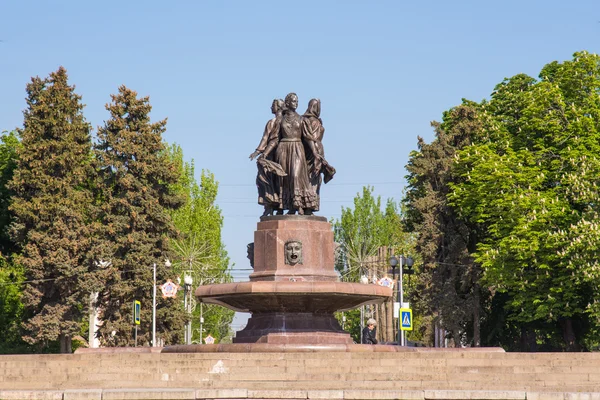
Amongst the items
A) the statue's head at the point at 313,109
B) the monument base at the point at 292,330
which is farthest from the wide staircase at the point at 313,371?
the statue's head at the point at 313,109

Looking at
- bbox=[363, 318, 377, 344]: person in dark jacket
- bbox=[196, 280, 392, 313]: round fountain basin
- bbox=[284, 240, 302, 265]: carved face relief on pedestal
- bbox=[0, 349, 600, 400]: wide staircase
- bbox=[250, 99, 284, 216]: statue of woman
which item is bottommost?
bbox=[0, 349, 600, 400]: wide staircase

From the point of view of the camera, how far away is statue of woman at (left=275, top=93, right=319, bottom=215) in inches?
Answer: 948

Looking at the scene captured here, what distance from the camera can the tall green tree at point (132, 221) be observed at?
50.3 m

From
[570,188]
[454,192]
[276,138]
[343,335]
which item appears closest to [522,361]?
[343,335]

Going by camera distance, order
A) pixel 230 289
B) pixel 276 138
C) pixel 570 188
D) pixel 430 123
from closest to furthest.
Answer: pixel 230 289 → pixel 276 138 → pixel 570 188 → pixel 430 123

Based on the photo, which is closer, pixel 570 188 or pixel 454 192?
pixel 570 188

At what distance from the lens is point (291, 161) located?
24328 millimetres

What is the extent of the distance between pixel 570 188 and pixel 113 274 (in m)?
20.6

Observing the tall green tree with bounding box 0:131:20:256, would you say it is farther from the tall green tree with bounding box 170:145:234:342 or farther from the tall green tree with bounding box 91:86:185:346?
the tall green tree with bounding box 170:145:234:342

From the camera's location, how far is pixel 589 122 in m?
43.1

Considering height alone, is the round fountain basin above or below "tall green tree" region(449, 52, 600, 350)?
below

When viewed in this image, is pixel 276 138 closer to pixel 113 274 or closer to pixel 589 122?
pixel 589 122

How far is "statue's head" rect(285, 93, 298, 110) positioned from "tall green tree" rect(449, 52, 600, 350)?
1754cm

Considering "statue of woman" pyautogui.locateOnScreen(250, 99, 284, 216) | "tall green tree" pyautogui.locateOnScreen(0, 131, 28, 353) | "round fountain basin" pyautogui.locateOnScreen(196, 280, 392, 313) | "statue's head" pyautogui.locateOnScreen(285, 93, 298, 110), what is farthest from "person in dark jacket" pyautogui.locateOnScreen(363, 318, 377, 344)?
"tall green tree" pyautogui.locateOnScreen(0, 131, 28, 353)
